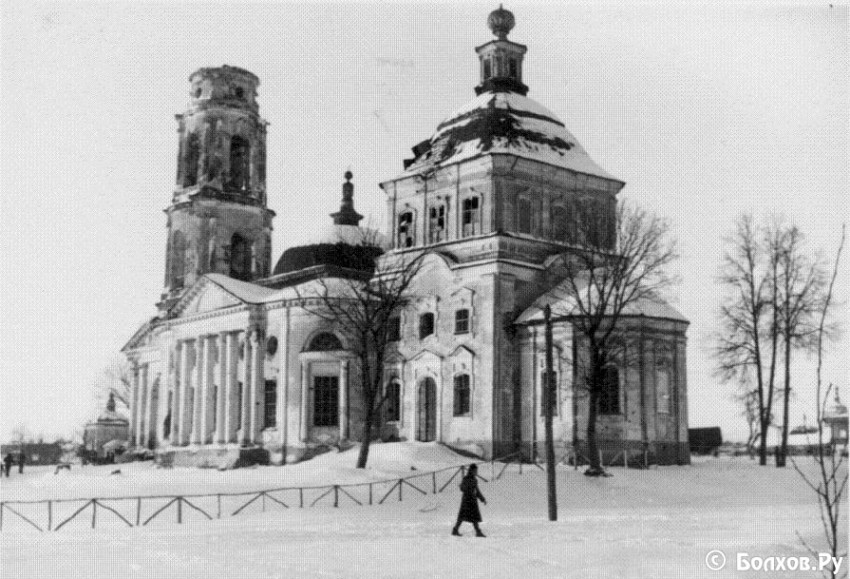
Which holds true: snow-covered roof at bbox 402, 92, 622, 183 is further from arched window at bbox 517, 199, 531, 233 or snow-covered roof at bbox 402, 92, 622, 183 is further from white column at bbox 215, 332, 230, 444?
white column at bbox 215, 332, 230, 444

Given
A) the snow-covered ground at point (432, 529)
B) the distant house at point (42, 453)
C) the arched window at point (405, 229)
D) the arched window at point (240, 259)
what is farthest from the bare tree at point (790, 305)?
the distant house at point (42, 453)

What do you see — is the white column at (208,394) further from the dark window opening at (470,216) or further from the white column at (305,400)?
the dark window opening at (470,216)

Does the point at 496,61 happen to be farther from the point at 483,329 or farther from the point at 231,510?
the point at 231,510

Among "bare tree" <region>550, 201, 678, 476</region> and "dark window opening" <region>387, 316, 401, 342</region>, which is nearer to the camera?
"bare tree" <region>550, 201, 678, 476</region>

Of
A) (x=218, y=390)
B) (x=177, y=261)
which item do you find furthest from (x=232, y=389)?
(x=177, y=261)

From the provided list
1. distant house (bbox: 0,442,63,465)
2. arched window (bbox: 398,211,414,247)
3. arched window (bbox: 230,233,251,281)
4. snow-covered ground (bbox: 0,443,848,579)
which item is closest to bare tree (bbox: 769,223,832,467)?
snow-covered ground (bbox: 0,443,848,579)

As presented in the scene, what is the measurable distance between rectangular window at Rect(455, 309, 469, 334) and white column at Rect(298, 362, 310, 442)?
265 inches

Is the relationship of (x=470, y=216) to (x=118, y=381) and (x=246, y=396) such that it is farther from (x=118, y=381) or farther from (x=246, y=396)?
(x=118, y=381)

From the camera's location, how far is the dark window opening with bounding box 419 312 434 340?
132ft

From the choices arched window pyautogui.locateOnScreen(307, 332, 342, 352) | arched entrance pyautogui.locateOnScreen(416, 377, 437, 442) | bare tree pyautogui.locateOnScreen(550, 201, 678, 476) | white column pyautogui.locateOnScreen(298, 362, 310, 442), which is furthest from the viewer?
arched window pyautogui.locateOnScreen(307, 332, 342, 352)

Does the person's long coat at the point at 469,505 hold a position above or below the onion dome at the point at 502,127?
below

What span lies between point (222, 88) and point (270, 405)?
640 inches

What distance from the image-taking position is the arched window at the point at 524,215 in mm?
40250

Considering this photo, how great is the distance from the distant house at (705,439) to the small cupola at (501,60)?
69.9 ft
